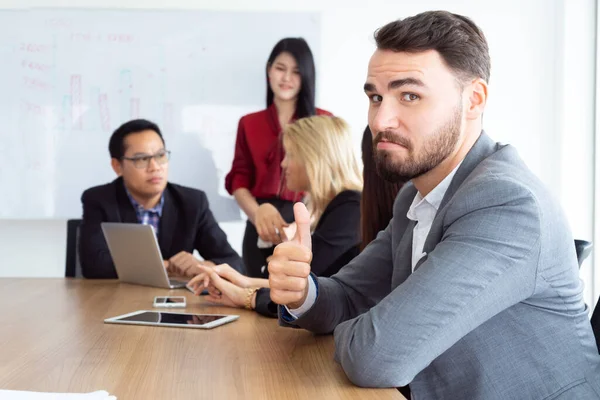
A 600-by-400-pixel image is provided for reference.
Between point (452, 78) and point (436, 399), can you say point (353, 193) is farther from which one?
point (436, 399)

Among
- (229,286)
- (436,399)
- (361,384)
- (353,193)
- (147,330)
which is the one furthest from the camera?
(353,193)

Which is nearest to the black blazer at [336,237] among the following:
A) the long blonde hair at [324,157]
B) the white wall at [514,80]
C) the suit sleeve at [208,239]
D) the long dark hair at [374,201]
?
the long blonde hair at [324,157]

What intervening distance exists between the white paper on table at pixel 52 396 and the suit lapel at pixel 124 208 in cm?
221

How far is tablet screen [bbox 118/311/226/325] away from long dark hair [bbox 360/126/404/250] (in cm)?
59

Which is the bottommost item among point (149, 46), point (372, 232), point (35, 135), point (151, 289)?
point (151, 289)

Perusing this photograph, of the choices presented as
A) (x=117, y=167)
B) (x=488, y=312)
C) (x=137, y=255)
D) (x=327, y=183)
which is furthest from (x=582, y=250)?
(x=117, y=167)

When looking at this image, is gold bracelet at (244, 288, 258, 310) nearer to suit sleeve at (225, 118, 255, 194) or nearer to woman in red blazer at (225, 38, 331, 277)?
woman in red blazer at (225, 38, 331, 277)

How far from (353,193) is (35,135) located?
2.42 metres

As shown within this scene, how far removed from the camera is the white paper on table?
3.64ft

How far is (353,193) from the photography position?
9.39 feet

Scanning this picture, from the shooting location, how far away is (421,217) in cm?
166

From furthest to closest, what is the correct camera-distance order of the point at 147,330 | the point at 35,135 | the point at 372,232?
the point at 35,135 → the point at 372,232 → the point at 147,330

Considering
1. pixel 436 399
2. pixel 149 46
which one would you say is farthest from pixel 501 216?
pixel 149 46

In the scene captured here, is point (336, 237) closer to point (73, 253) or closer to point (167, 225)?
point (167, 225)
